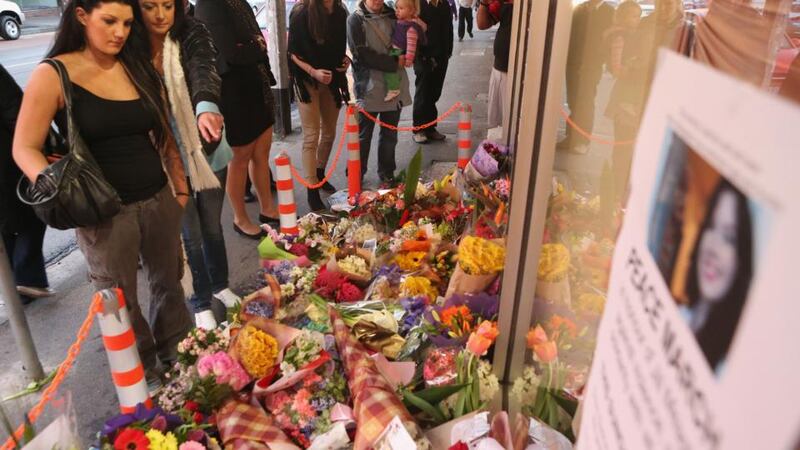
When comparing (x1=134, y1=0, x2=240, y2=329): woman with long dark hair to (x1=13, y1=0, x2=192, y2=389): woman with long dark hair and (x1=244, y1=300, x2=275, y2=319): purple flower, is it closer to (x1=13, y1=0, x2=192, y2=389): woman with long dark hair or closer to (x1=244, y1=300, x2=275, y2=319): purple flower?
(x1=13, y1=0, x2=192, y2=389): woman with long dark hair

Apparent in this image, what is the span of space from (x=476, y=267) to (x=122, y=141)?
1.48 metres

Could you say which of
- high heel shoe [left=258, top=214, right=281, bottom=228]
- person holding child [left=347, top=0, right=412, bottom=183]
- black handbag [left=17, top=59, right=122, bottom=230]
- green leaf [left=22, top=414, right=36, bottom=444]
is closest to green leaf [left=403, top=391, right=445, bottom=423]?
green leaf [left=22, top=414, right=36, bottom=444]

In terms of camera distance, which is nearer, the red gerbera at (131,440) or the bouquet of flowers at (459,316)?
the red gerbera at (131,440)

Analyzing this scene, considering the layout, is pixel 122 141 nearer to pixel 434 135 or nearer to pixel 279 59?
pixel 279 59

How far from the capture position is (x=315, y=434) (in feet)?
5.86

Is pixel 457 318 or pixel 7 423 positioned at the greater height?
pixel 7 423

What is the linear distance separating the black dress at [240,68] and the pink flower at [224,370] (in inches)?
86.2

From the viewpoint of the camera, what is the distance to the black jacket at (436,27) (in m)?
6.58

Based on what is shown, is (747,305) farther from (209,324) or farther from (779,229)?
(209,324)

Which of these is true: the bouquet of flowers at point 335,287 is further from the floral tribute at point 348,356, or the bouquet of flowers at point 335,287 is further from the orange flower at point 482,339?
the orange flower at point 482,339

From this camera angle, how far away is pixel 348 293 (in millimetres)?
2588

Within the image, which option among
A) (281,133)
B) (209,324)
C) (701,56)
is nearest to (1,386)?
(209,324)

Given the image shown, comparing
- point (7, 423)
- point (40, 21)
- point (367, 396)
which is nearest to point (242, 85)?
point (367, 396)

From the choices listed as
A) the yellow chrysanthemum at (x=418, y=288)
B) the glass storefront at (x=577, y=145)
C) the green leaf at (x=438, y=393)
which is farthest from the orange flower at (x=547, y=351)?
the yellow chrysanthemum at (x=418, y=288)
